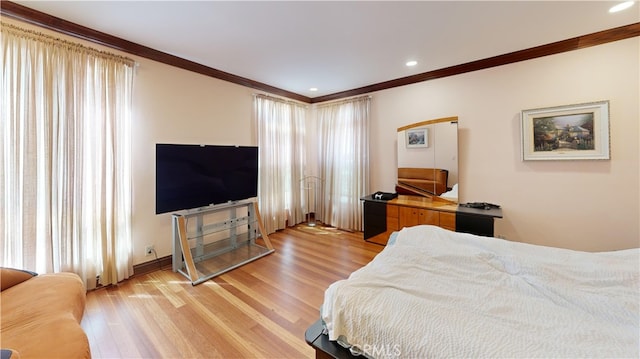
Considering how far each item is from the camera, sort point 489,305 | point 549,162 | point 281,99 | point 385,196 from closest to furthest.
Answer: point 489,305
point 549,162
point 385,196
point 281,99

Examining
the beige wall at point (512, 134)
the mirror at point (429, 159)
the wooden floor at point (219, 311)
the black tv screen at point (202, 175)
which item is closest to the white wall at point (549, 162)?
the beige wall at point (512, 134)

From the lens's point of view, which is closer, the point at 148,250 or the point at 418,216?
the point at 148,250

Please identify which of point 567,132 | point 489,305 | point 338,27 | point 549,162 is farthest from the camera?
point 549,162

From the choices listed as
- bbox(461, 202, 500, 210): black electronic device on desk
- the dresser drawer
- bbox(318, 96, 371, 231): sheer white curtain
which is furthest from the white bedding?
bbox(318, 96, 371, 231): sheer white curtain

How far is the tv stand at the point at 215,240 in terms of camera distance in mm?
2918

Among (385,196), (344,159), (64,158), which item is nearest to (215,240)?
(64,158)

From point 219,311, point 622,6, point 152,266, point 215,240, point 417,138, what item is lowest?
point 219,311

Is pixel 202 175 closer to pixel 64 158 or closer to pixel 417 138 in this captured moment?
pixel 64 158

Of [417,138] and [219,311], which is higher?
[417,138]

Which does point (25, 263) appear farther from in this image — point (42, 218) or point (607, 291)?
point (607, 291)

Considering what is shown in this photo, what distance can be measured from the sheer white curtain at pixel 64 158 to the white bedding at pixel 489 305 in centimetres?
263

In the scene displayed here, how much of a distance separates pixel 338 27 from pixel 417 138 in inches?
84.2

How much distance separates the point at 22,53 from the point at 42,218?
1430 mm

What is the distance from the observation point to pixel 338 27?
2426 millimetres
